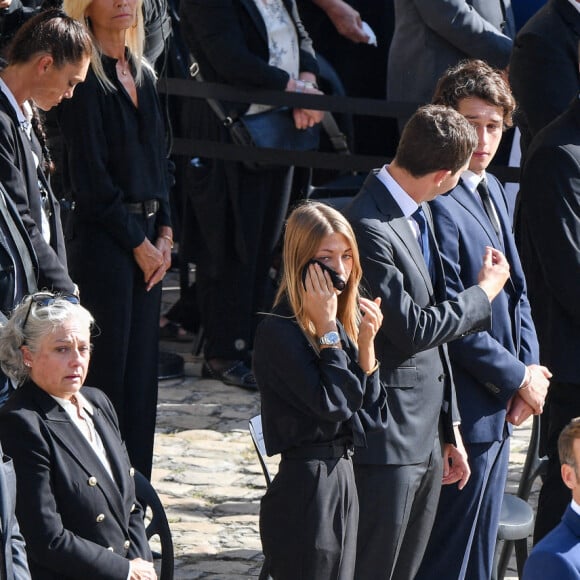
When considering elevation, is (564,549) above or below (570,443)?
below

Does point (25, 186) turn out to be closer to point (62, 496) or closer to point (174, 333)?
point (62, 496)

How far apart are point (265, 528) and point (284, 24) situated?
3941mm

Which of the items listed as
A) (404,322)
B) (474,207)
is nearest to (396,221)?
(404,322)

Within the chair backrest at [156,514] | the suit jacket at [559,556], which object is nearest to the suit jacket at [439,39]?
the chair backrest at [156,514]

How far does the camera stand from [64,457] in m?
4.02

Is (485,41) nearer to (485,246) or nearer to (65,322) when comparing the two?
(485,246)

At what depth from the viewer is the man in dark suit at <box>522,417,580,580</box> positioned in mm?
3484

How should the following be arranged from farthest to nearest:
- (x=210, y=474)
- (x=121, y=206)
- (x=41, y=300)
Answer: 1. (x=210, y=474)
2. (x=121, y=206)
3. (x=41, y=300)

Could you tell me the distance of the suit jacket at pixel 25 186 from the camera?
4582mm

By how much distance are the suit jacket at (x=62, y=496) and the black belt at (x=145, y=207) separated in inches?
63.1

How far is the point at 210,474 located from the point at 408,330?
2.45 m

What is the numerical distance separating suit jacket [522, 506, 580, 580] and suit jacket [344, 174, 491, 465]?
0.82 m

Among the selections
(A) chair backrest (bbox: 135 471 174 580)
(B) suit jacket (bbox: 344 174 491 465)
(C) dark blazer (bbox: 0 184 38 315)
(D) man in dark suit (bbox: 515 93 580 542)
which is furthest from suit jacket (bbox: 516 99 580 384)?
(C) dark blazer (bbox: 0 184 38 315)

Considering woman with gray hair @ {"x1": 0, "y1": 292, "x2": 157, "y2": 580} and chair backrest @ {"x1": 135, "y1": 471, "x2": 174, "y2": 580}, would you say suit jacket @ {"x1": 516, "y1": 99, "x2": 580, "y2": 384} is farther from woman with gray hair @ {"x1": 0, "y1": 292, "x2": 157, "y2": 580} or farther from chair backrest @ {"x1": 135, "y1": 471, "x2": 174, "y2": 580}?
woman with gray hair @ {"x1": 0, "y1": 292, "x2": 157, "y2": 580}
